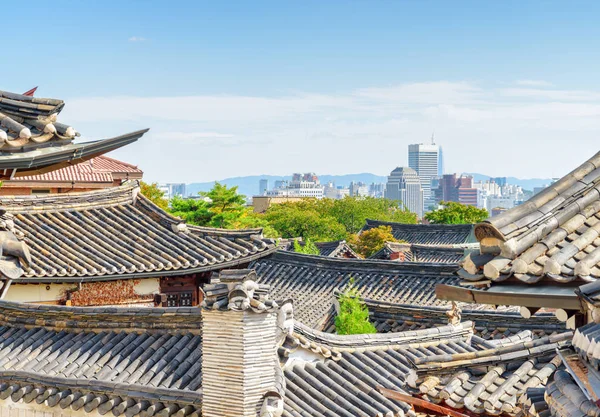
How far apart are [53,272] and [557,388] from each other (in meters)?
11.0

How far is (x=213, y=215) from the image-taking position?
44.2m

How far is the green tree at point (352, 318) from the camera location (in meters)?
18.1

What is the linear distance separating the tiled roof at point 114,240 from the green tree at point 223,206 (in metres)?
25.5

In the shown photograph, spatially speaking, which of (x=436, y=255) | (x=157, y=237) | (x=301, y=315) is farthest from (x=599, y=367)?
(x=436, y=255)

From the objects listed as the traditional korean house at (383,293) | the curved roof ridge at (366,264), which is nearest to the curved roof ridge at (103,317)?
the traditional korean house at (383,293)

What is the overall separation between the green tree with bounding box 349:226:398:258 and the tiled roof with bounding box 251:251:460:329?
2623 centimetres

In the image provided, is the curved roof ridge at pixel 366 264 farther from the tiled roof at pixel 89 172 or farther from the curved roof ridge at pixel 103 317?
the curved roof ridge at pixel 103 317

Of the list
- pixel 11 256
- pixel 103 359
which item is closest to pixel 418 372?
pixel 103 359

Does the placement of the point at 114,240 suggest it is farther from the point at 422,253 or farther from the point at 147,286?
the point at 422,253

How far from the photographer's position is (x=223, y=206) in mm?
44750

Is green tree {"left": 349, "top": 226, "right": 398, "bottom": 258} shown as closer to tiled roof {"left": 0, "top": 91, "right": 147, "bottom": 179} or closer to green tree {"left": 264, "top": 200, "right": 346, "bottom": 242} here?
green tree {"left": 264, "top": 200, "right": 346, "bottom": 242}

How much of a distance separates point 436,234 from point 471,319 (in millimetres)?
29474

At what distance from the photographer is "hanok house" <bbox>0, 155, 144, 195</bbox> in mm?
30781

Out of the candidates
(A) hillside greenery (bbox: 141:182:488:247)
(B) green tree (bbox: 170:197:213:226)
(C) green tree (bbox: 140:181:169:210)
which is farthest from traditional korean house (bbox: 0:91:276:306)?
(C) green tree (bbox: 140:181:169:210)
